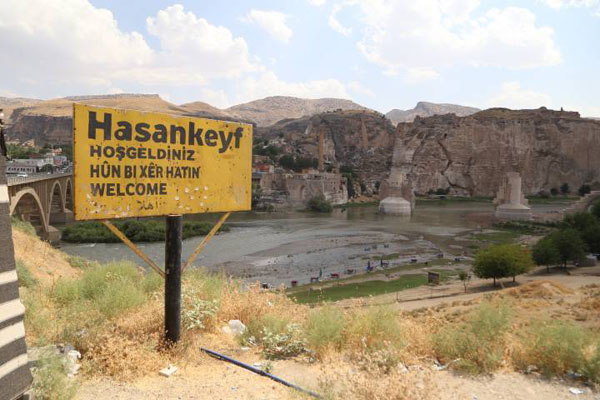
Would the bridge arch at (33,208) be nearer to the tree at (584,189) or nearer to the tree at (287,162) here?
the tree at (287,162)

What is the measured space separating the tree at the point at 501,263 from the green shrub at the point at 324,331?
19.7 metres

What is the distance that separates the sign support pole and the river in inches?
672

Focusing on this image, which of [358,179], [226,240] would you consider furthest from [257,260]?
[358,179]

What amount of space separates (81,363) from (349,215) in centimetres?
6361

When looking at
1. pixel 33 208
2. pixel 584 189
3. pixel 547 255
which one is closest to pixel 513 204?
pixel 547 255

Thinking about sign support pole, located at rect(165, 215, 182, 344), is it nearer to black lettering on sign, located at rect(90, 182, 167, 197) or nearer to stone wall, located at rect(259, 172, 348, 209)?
black lettering on sign, located at rect(90, 182, 167, 197)

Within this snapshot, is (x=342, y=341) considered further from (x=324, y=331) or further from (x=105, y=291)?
(x=105, y=291)

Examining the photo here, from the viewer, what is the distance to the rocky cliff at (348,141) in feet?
356

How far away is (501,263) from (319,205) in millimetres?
47586

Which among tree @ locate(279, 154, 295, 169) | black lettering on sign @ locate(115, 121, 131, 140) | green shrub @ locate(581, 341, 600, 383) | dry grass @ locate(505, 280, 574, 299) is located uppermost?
tree @ locate(279, 154, 295, 169)

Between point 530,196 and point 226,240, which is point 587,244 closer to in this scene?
point 226,240

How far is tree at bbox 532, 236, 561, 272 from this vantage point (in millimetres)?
26280

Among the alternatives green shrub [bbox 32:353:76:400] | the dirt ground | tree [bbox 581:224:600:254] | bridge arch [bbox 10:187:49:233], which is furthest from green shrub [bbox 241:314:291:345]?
tree [bbox 581:224:600:254]

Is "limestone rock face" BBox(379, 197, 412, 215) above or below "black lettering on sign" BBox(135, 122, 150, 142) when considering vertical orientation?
below
